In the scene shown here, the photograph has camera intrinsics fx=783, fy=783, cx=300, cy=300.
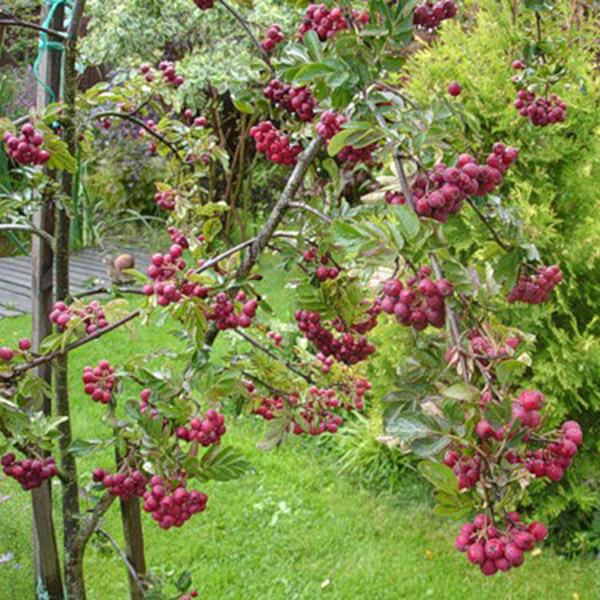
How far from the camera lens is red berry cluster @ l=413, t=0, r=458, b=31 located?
1211 mm

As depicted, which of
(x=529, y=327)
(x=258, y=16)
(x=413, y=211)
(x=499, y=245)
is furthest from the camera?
(x=258, y=16)

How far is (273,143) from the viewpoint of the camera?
1510 mm

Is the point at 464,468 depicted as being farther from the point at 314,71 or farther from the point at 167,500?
the point at 167,500

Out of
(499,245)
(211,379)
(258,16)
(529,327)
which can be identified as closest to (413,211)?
(499,245)

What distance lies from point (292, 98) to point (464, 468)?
2.63 ft

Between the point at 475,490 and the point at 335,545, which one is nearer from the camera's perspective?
the point at 475,490

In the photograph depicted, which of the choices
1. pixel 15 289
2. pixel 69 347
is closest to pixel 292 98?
pixel 69 347

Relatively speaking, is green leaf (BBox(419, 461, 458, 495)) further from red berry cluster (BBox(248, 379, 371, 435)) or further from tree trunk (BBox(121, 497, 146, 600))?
tree trunk (BBox(121, 497, 146, 600))

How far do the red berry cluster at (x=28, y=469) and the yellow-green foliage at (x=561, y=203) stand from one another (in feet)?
6.88

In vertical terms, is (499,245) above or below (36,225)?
above

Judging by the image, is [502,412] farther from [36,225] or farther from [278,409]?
[36,225]

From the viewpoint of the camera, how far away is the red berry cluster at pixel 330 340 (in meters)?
1.66

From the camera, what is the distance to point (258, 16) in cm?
634

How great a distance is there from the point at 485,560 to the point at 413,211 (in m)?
0.36
